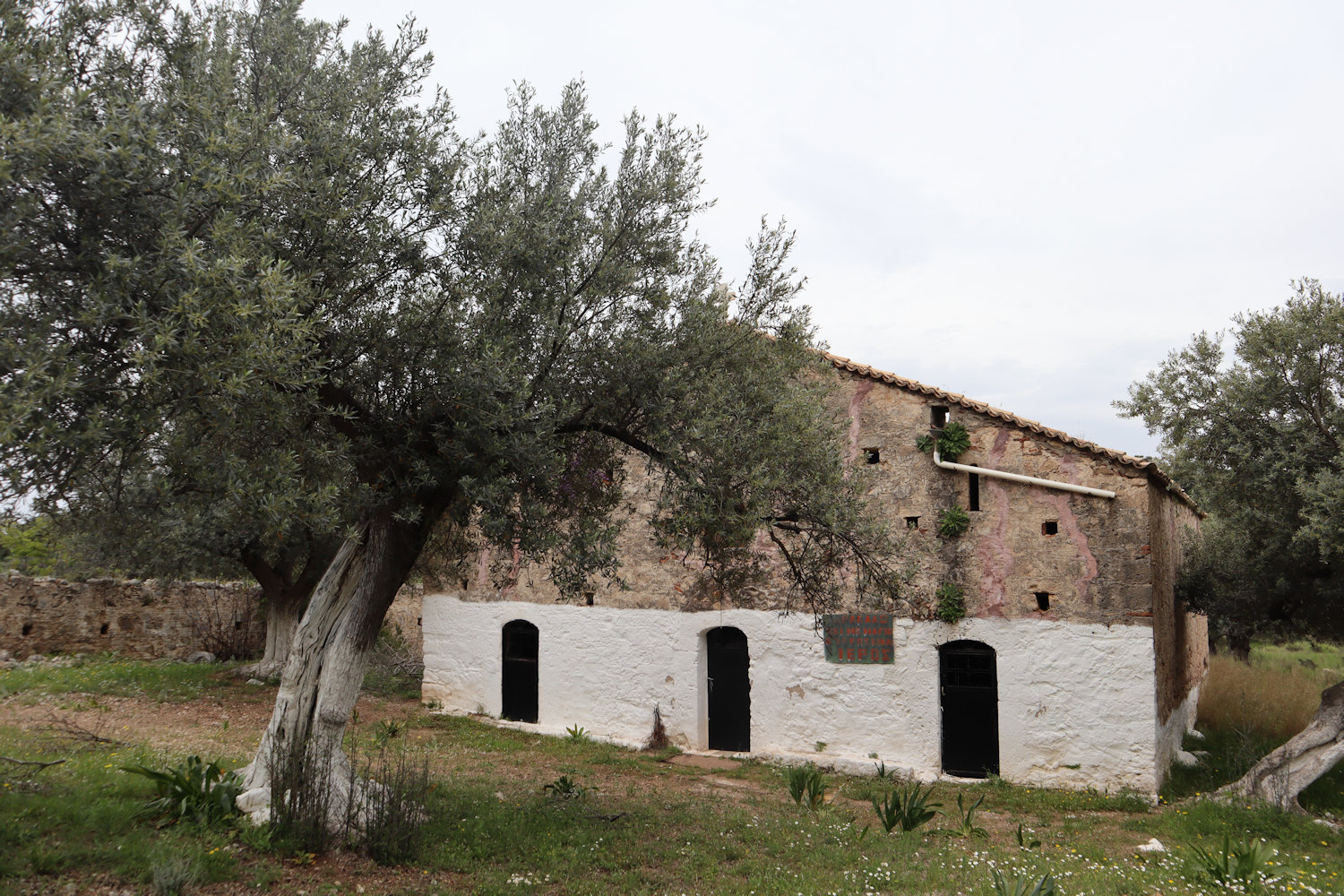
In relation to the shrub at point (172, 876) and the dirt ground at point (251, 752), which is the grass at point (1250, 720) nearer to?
the dirt ground at point (251, 752)

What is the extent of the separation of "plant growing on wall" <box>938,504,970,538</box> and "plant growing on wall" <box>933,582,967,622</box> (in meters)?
0.76

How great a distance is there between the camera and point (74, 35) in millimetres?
5680

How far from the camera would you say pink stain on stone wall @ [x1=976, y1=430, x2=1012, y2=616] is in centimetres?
1183

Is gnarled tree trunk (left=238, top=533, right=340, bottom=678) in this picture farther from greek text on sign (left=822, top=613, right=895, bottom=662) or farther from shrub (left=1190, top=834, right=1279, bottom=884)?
shrub (left=1190, top=834, right=1279, bottom=884)

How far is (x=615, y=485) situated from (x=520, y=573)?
293 inches

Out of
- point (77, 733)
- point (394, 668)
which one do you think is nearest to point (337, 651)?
point (77, 733)

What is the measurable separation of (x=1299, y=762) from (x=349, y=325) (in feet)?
41.7

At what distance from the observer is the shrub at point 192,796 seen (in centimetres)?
694

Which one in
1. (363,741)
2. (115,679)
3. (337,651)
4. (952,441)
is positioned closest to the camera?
(337,651)

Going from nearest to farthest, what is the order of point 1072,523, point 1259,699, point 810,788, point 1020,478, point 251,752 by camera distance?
point 810,788
point 251,752
point 1072,523
point 1020,478
point 1259,699

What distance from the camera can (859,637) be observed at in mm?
12539

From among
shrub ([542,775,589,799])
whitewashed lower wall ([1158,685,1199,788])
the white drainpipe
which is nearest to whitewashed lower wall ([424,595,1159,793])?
whitewashed lower wall ([1158,685,1199,788])

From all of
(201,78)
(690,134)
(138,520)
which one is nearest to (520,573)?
(138,520)

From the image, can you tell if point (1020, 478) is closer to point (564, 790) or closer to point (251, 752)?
point (564, 790)
